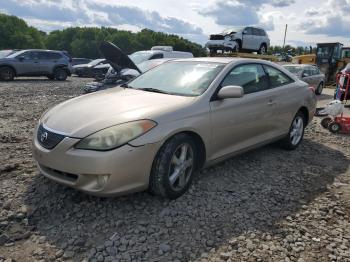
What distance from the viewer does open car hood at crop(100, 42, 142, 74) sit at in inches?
353

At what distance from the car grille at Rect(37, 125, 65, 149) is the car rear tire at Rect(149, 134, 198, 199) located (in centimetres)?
94

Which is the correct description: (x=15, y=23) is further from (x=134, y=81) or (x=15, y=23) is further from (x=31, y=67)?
(x=134, y=81)

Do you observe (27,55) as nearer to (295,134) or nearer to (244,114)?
(295,134)

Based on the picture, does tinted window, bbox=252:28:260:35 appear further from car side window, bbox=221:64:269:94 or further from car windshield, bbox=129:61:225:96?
car windshield, bbox=129:61:225:96

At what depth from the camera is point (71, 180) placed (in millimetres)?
3424

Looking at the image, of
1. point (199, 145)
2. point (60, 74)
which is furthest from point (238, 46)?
point (199, 145)

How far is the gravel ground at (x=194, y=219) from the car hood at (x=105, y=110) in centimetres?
79

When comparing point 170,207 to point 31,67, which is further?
point 31,67

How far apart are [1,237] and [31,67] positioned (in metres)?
16.7

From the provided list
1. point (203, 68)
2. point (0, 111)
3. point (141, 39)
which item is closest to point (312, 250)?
point (203, 68)

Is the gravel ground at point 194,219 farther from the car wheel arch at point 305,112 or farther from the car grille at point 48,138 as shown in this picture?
the car wheel arch at point 305,112

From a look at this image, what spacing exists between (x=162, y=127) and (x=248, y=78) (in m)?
1.89

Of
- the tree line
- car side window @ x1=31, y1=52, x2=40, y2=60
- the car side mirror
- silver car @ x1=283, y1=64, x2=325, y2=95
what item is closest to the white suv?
silver car @ x1=283, y1=64, x2=325, y2=95

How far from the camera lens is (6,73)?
17453 mm
